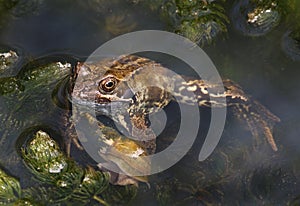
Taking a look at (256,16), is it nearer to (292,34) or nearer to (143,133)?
(292,34)

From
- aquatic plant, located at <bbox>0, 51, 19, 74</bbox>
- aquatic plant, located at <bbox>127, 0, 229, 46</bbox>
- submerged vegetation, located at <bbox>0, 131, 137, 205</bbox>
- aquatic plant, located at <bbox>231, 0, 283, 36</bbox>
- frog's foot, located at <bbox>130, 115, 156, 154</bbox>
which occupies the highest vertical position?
aquatic plant, located at <bbox>231, 0, 283, 36</bbox>

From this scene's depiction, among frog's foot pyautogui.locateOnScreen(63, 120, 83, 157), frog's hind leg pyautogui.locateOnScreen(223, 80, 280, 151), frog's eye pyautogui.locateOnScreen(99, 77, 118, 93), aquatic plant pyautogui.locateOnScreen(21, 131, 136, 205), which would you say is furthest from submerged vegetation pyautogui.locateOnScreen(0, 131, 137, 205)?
frog's hind leg pyautogui.locateOnScreen(223, 80, 280, 151)

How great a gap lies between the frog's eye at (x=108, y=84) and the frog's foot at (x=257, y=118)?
A: 0.97 meters

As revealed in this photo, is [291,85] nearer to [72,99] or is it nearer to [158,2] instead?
[158,2]

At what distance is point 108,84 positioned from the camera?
3.61 m

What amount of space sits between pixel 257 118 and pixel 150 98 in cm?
83

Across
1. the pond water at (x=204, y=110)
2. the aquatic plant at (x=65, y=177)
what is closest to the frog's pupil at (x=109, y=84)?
the pond water at (x=204, y=110)

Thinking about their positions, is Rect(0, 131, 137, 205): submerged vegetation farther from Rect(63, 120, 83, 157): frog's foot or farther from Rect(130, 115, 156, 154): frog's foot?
Rect(130, 115, 156, 154): frog's foot

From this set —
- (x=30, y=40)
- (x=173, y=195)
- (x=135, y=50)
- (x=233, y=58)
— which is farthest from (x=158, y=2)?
(x=173, y=195)

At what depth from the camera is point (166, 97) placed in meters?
3.93

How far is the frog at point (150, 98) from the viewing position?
3703mm

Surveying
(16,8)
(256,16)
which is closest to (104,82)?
(16,8)

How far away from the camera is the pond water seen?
3.64 metres

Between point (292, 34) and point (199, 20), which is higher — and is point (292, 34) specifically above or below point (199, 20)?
above
